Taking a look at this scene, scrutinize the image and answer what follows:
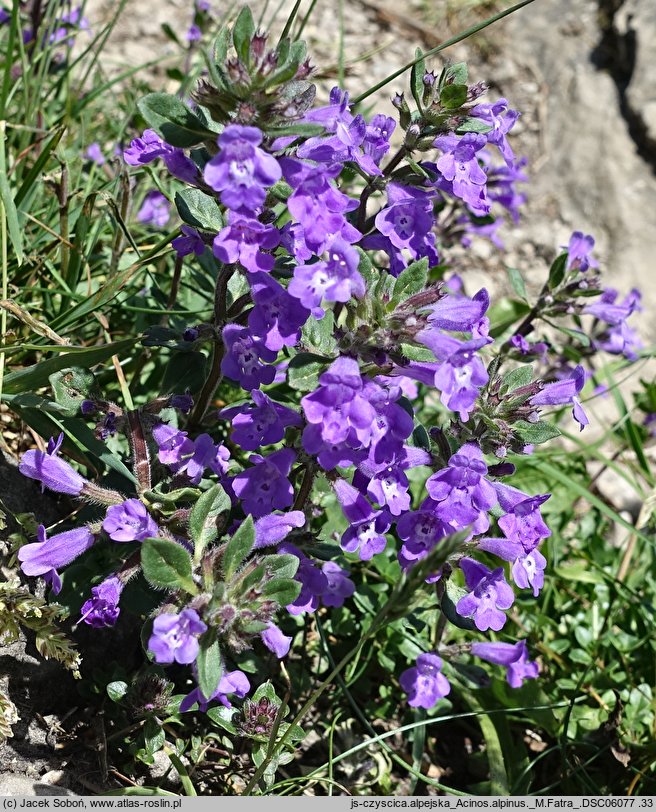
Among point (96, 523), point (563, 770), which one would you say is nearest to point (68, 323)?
point (96, 523)

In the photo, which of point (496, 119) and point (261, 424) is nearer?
point (261, 424)

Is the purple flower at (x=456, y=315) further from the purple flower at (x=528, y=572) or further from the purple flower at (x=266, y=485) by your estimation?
the purple flower at (x=528, y=572)

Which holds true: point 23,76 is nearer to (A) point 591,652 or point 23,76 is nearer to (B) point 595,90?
(A) point 591,652

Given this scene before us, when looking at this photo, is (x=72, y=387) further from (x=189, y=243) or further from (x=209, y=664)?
(x=209, y=664)

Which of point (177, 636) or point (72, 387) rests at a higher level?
point (72, 387)

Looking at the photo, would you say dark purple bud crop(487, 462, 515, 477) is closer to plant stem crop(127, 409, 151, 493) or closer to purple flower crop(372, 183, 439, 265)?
purple flower crop(372, 183, 439, 265)

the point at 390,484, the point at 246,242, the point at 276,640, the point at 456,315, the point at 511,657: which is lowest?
the point at 511,657

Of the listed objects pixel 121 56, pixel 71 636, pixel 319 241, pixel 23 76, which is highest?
pixel 121 56

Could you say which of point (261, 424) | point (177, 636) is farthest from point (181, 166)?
point (177, 636)
